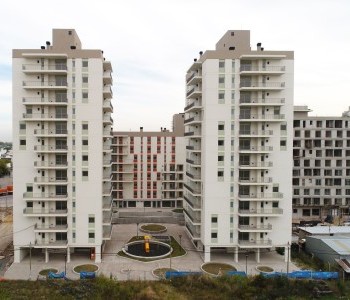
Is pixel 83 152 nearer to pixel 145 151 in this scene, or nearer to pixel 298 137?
pixel 145 151

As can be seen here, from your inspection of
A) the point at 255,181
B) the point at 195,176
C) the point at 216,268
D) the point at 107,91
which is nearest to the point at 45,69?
the point at 107,91

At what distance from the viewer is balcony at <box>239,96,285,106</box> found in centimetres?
4766

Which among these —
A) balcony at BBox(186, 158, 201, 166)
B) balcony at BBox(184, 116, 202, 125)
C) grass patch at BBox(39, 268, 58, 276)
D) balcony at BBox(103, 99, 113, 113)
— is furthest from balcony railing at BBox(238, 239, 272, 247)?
balcony at BBox(103, 99, 113, 113)

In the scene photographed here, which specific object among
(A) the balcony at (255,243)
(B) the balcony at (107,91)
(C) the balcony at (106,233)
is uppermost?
(B) the balcony at (107,91)

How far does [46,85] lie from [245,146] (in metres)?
30.2

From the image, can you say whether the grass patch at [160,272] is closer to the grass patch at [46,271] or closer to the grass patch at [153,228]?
the grass patch at [46,271]

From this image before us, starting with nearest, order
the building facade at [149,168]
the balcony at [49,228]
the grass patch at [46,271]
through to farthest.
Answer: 1. the grass patch at [46,271]
2. the balcony at [49,228]
3. the building facade at [149,168]

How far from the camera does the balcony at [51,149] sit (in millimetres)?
46562

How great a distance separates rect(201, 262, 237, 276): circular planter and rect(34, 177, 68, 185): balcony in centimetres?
2340

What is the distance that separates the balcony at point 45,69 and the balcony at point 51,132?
8088 millimetres

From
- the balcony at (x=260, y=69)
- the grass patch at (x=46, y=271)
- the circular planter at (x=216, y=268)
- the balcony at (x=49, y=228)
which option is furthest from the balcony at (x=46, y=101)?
the circular planter at (x=216, y=268)

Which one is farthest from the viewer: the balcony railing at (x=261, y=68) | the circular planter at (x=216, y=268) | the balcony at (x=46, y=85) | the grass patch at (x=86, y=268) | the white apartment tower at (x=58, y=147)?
the balcony railing at (x=261, y=68)

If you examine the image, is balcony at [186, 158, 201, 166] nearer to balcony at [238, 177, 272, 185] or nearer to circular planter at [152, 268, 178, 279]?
balcony at [238, 177, 272, 185]

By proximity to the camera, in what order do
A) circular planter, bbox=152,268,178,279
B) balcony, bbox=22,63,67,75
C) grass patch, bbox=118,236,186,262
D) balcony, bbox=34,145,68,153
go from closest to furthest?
circular planter, bbox=152,268,178,279, balcony, bbox=22,63,67,75, balcony, bbox=34,145,68,153, grass patch, bbox=118,236,186,262
